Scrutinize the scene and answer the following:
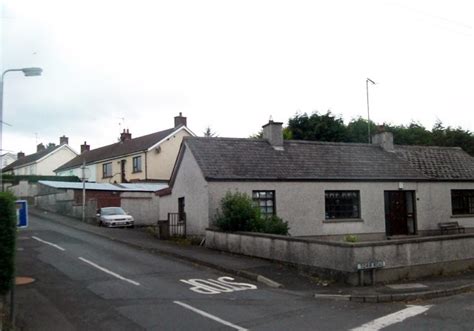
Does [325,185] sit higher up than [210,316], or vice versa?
[325,185]

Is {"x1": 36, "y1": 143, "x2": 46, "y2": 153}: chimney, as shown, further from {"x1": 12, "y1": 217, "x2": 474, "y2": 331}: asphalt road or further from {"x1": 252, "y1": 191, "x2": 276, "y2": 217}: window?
{"x1": 12, "y1": 217, "x2": 474, "y2": 331}: asphalt road

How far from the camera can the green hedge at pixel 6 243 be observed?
782 centimetres

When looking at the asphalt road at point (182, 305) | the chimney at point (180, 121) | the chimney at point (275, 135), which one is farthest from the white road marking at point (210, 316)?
the chimney at point (180, 121)

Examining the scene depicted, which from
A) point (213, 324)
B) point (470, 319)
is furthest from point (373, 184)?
point (213, 324)

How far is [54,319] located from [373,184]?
721 inches

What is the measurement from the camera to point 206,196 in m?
20.6

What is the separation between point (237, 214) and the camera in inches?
717

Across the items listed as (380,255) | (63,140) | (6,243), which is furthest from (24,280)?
(63,140)

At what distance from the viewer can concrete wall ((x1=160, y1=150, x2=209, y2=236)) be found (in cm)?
2098

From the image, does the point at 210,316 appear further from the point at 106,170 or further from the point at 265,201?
the point at 106,170

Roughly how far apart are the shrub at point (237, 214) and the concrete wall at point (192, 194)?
1.99 metres

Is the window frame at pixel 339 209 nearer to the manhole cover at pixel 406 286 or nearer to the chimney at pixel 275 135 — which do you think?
the chimney at pixel 275 135

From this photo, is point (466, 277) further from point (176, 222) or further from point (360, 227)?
point (176, 222)

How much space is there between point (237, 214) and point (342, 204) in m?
7.28
